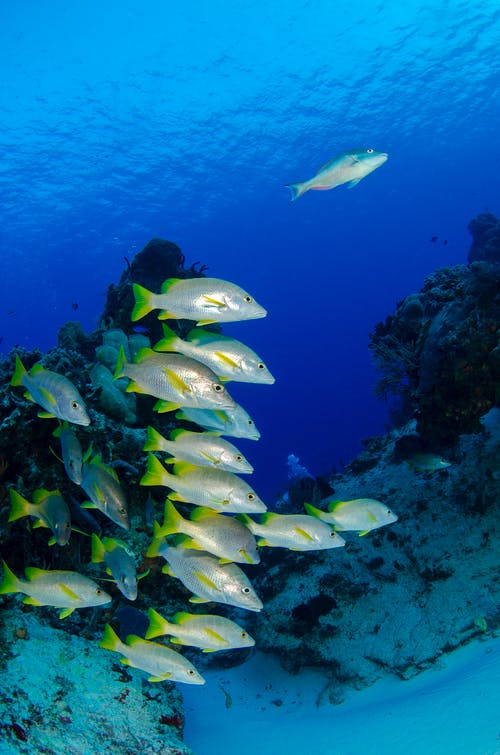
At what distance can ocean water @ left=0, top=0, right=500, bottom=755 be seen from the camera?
29016 millimetres

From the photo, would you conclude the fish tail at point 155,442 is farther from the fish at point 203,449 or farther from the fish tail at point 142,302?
the fish tail at point 142,302

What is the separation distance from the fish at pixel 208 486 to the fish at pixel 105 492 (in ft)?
1.74

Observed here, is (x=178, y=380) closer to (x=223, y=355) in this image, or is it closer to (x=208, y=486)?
(x=223, y=355)

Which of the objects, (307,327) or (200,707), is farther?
(307,327)

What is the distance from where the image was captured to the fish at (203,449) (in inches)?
140

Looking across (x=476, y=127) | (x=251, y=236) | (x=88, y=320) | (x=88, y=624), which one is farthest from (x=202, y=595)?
(x=88, y=320)

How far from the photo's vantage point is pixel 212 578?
11.4 feet

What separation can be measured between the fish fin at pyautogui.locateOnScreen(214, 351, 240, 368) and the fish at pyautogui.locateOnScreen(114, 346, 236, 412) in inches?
7.1

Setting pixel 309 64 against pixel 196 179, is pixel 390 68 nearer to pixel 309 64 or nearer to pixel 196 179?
pixel 309 64

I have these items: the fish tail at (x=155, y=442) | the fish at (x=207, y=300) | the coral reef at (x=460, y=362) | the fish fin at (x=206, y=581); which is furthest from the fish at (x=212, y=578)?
the coral reef at (x=460, y=362)

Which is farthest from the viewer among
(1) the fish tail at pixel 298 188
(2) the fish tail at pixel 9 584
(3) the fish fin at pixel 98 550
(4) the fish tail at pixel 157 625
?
(1) the fish tail at pixel 298 188

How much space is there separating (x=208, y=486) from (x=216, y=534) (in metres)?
0.36

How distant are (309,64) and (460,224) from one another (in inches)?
2919

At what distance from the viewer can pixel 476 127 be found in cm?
4875
